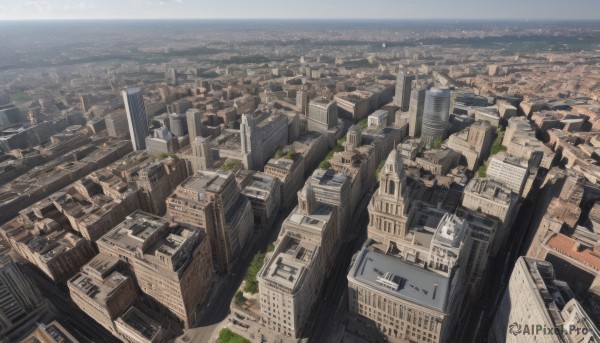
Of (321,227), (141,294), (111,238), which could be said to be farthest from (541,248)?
(111,238)

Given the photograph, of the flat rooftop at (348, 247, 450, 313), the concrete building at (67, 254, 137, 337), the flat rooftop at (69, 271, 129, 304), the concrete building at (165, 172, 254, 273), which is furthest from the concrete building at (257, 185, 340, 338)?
the flat rooftop at (69, 271, 129, 304)

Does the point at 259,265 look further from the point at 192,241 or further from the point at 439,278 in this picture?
the point at 439,278

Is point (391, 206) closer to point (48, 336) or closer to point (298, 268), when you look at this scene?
point (298, 268)

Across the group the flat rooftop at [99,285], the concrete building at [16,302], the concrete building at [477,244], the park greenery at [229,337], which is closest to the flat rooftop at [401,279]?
the concrete building at [477,244]

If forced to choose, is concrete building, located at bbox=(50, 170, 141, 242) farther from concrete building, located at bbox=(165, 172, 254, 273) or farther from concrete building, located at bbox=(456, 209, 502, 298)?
concrete building, located at bbox=(456, 209, 502, 298)

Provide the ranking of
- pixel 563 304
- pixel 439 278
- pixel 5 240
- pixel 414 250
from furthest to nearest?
pixel 5 240
pixel 414 250
pixel 439 278
pixel 563 304

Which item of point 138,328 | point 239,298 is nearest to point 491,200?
point 239,298

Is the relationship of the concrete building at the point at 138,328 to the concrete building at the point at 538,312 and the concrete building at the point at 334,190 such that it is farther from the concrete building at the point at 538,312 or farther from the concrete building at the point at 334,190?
the concrete building at the point at 538,312
